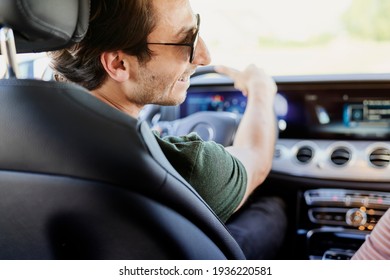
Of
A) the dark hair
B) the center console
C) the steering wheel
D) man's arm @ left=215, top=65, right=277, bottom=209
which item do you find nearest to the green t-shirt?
man's arm @ left=215, top=65, right=277, bottom=209

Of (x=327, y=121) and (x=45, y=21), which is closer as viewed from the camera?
(x=45, y=21)

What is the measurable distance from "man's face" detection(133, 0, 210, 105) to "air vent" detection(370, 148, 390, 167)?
1.01 metres

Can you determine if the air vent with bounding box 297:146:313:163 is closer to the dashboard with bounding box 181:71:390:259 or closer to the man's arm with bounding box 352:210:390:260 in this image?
the dashboard with bounding box 181:71:390:259

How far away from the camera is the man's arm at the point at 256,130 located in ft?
4.19

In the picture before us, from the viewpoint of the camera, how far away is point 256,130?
1.39m

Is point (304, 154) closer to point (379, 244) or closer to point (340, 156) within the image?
point (340, 156)

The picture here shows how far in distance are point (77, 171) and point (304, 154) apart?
1.44m

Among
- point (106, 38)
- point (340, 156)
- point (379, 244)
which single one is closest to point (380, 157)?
point (340, 156)

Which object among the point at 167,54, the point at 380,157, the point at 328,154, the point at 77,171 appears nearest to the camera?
the point at 77,171

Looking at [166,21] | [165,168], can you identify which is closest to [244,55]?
[166,21]

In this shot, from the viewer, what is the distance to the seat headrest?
0.77m

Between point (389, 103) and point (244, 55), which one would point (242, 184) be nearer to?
point (389, 103)

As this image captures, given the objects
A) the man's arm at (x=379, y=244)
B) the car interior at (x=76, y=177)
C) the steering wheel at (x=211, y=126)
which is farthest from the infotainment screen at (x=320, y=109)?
the car interior at (x=76, y=177)

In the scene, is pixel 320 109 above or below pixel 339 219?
above
